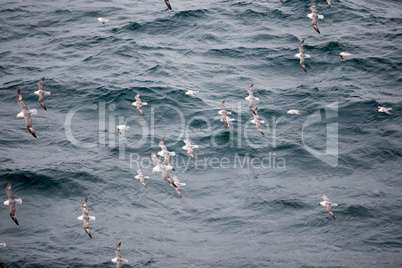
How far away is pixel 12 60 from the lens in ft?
116

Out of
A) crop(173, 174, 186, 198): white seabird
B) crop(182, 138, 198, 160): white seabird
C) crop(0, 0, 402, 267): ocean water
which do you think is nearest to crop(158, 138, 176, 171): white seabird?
crop(173, 174, 186, 198): white seabird

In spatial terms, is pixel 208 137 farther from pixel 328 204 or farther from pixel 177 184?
pixel 328 204

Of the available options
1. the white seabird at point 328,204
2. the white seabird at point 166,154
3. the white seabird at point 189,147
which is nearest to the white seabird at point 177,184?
the white seabird at point 166,154

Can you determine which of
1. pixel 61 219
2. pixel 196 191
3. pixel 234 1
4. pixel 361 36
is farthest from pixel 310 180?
Answer: pixel 234 1

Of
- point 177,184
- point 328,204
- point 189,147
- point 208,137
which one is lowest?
point 328,204

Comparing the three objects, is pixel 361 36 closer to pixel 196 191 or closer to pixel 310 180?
pixel 310 180

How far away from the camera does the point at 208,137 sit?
27.9 metres

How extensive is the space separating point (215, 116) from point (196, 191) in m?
5.86

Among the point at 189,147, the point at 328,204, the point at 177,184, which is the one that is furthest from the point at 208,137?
the point at 328,204

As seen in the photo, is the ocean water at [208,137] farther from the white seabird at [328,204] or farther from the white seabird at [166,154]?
the white seabird at [166,154]

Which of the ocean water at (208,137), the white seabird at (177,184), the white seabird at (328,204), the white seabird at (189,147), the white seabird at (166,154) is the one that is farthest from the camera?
the white seabird at (189,147)

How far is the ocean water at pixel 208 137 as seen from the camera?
73.6 feet

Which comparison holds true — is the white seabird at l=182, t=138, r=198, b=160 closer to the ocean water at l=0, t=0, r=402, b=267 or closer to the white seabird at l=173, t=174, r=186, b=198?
the ocean water at l=0, t=0, r=402, b=267

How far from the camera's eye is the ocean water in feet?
73.6
